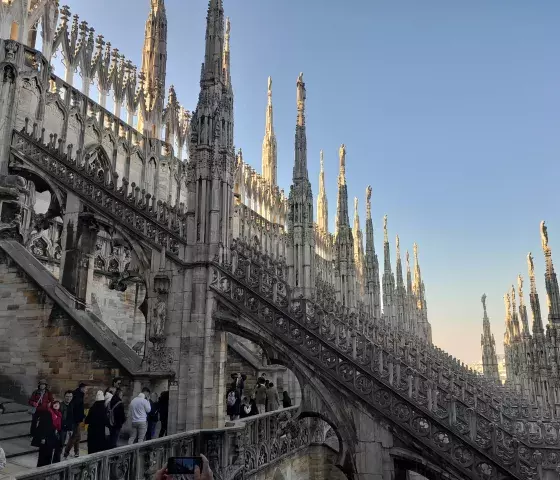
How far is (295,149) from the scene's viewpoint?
71.4 feet

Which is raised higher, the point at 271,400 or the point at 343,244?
the point at 343,244

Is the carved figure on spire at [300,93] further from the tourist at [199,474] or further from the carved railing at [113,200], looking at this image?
the tourist at [199,474]

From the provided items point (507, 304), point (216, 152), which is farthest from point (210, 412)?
point (507, 304)

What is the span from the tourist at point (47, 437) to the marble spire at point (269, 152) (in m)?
35.8

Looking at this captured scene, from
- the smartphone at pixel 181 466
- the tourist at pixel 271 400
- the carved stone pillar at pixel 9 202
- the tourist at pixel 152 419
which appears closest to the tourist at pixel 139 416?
the tourist at pixel 152 419

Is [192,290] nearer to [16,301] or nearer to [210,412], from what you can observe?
[210,412]

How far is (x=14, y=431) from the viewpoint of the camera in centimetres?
1070

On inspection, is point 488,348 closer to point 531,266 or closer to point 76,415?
point 531,266

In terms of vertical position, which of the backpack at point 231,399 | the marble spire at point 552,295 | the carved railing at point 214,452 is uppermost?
the marble spire at point 552,295

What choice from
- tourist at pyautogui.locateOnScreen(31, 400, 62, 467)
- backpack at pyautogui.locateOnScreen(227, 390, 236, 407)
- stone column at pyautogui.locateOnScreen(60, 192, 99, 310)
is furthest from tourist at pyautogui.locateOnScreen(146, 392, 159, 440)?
stone column at pyautogui.locateOnScreen(60, 192, 99, 310)

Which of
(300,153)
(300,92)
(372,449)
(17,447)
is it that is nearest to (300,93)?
(300,92)

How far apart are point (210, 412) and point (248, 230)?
24.3 meters

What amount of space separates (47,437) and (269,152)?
39.9 m

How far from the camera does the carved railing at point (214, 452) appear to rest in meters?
7.00
